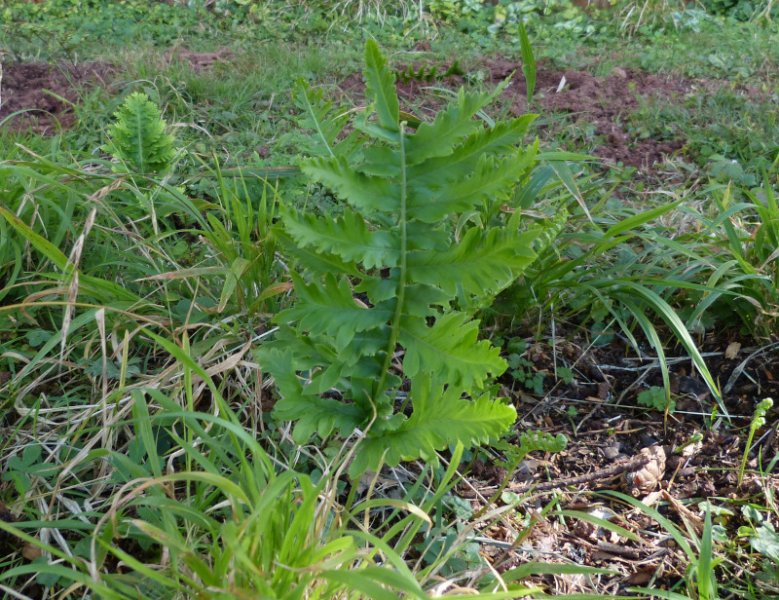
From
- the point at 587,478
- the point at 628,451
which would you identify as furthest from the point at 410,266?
the point at 628,451

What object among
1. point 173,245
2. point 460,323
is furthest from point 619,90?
point 460,323

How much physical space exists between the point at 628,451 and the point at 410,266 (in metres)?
0.91

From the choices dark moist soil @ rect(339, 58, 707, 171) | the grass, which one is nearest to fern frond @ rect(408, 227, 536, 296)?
the grass

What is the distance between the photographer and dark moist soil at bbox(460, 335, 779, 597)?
1734 mm

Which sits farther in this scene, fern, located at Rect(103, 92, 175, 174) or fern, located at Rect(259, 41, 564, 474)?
fern, located at Rect(103, 92, 175, 174)

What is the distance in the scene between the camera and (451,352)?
1.46m

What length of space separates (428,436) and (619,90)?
316cm

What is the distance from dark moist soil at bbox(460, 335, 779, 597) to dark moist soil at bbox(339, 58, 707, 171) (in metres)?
1.31

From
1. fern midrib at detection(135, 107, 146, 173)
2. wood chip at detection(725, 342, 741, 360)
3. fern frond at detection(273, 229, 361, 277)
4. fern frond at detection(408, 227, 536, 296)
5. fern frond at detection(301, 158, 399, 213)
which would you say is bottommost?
wood chip at detection(725, 342, 741, 360)

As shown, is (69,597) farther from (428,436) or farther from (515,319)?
(515,319)

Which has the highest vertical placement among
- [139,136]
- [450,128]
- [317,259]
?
[450,128]

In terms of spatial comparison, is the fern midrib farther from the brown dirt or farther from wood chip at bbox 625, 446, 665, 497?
wood chip at bbox 625, 446, 665, 497

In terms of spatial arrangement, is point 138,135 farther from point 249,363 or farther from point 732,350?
point 732,350

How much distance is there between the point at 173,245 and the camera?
2523 millimetres
